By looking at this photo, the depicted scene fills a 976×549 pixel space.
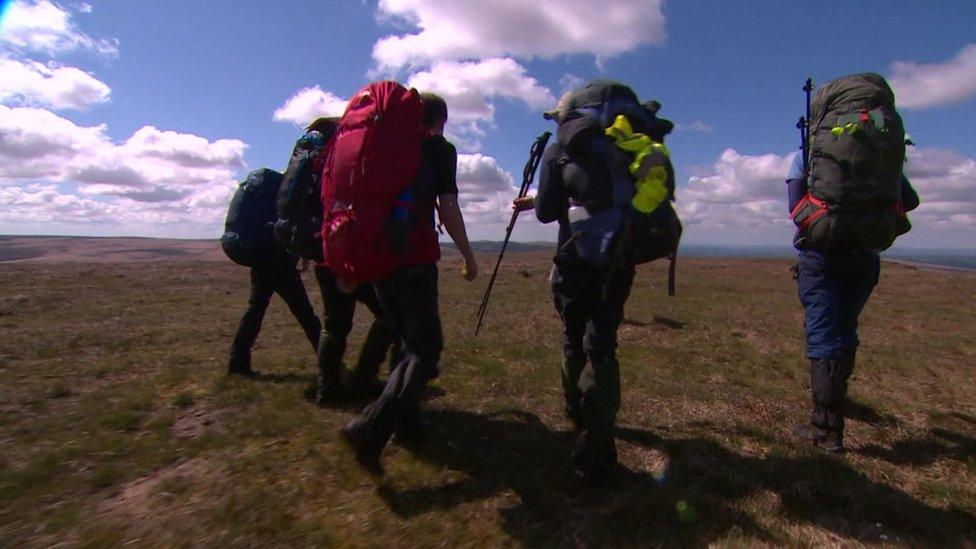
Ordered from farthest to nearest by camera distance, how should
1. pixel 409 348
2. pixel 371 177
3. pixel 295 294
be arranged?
pixel 295 294 → pixel 409 348 → pixel 371 177

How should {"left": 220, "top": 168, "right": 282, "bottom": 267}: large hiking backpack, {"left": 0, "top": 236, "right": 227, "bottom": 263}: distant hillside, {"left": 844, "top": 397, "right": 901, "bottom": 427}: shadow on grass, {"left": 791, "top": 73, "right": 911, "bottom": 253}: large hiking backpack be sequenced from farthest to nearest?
{"left": 0, "top": 236, "right": 227, "bottom": 263}: distant hillside, {"left": 220, "top": 168, "right": 282, "bottom": 267}: large hiking backpack, {"left": 844, "top": 397, "right": 901, "bottom": 427}: shadow on grass, {"left": 791, "top": 73, "right": 911, "bottom": 253}: large hiking backpack

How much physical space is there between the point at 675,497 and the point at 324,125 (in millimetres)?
4817

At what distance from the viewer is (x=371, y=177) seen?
12.7 ft

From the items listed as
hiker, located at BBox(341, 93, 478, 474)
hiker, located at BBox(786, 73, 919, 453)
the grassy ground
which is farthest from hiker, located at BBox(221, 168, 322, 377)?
hiker, located at BBox(786, 73, 919, 453)

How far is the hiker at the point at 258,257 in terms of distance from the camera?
6.30 meters

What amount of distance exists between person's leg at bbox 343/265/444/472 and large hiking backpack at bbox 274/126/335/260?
1.35m

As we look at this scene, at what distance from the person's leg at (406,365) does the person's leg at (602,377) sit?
1.26 m

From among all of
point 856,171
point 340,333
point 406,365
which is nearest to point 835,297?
point 856,171

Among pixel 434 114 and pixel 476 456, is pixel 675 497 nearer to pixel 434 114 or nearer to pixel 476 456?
pixel 476 456

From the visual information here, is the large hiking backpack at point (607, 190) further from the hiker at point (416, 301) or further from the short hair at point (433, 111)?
the short hair at point (433, 111)

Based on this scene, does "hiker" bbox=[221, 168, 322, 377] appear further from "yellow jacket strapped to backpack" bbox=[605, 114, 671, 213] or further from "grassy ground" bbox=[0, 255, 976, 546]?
"yellow jacket strapped to backpack" bbox=[605, 114, 671, 213]

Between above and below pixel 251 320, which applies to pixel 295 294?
above

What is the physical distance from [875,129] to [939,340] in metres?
9.43

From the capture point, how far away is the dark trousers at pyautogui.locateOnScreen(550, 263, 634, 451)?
406cm
